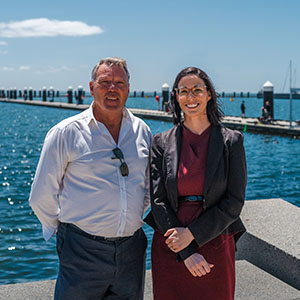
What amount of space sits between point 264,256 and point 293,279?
0.90 ft

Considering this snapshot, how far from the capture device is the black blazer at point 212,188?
2.33 meters

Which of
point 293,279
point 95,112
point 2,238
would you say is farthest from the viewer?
point 2,238

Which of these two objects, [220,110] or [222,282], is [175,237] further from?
[220,110]

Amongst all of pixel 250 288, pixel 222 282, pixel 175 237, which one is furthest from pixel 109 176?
pixel 250 288

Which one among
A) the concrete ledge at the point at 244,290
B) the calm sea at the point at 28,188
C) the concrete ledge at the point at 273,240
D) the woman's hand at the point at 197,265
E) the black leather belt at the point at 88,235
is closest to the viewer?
the woman's hand at the point at 197,265

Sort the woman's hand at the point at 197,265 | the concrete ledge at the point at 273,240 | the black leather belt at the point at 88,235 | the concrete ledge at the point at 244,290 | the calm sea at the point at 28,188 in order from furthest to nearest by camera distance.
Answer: the calm sea at the point at 28,188 → the concrete ledge at the point at 273,240 → the concrete ledge at the point at 244,290 → the black leather belt at the point at 88,235 → the woman's hand at the point at 197,265

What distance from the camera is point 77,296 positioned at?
2.39 meters

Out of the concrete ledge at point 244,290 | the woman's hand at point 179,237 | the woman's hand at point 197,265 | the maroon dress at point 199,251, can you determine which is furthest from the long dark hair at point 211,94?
the concrete ledge at point 244,290

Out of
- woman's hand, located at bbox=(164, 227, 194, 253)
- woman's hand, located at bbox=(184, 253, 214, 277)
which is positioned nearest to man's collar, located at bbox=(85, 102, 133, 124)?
woman's hand, located at bbox=(164, 227, 194, 253)

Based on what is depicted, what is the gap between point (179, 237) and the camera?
232cm

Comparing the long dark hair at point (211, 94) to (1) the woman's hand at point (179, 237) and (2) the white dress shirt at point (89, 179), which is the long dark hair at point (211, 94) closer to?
(2) the white dress shirt at point (89, 179)

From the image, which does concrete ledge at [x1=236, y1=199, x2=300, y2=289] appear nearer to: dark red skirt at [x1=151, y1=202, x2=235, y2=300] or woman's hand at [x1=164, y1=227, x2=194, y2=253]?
dark red skirt at [x1=151, y1=202, x2=235, y2=300]

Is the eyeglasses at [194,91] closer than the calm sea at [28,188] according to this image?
Yes

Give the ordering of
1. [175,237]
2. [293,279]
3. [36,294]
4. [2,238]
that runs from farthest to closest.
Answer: [2,238] < [293,279] < [36,294] < [175,237]
